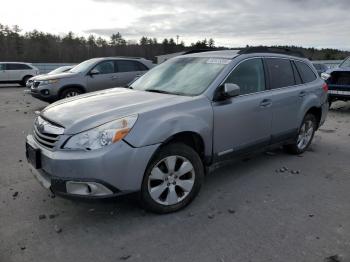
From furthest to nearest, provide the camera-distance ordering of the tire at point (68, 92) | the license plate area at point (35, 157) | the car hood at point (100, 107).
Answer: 1. the tire at point (68, 92)
2. the license plate area at point (35, 157)
3. the car hood at point (100, 107)

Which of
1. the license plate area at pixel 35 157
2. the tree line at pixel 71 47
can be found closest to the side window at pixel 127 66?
the license plate area at pixel 35 157

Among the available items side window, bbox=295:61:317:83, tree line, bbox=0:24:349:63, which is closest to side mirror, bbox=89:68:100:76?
side window, bbox=295:61:317:83

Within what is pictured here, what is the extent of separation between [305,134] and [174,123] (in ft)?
11.2

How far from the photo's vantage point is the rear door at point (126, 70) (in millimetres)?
11727

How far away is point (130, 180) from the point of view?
3.40m

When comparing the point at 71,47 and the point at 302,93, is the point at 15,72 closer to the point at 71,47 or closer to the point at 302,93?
the point at 302,93

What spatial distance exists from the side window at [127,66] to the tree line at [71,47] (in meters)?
39.5

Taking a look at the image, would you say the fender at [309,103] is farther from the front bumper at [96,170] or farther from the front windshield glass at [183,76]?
the front bumper at [96,170]

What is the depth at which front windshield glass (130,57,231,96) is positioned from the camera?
438 cm

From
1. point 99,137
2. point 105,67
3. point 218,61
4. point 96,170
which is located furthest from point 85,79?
point 96,170

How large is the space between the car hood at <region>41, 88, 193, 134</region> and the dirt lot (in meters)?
0.79

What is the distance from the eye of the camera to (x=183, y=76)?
15.4 feet

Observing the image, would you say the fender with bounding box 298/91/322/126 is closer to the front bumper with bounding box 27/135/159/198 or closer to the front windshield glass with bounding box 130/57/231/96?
the front windshield glass with bounding box 130/57/231/96

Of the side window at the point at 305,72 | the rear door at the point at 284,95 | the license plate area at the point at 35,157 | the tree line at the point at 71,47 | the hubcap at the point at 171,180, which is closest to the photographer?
the license plate area at the point at 35,157
